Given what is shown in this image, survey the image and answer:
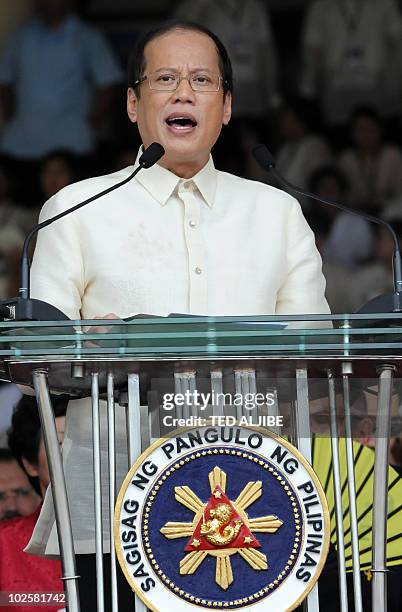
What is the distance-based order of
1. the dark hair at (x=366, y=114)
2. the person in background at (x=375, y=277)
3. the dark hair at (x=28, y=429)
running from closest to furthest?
1. the dark hair at (x=28, y=429)
2. the person in background at (x=375, y=277)
3. the dark hair at (x=366, y=114)

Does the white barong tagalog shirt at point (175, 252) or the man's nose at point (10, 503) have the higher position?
the white barong tagalog shirt at point (175, 252)

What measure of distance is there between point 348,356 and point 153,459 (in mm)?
377

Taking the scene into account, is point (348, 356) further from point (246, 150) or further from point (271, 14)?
point (271, 14)

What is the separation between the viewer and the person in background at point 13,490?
304 cm

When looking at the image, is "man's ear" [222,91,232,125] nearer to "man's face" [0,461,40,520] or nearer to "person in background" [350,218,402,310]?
"man's face" [0,461,40,520]

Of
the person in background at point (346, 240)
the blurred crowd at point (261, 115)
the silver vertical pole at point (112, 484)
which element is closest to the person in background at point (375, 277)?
the blurred crowd at point (261, 115)

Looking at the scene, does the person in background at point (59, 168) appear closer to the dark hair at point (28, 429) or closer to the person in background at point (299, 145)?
the person in background at point (299, 145)

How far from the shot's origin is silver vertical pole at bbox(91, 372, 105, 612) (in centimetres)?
237

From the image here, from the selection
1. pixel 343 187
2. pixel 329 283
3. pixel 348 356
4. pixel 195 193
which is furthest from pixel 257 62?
pixel 348 356

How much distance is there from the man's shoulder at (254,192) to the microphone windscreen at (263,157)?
0.29 meters

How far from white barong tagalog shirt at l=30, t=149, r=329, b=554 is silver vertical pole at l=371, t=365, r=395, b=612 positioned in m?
0.55

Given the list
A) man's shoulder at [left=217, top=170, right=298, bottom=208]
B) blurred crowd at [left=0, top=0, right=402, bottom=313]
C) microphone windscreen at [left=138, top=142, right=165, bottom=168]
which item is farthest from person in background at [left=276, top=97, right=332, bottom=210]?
microphone windscreen at [left=138, top=142, right=165, bottom=168]

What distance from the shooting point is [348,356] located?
2.39 metres

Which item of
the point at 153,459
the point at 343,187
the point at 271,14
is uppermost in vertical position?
the point at 271,14
